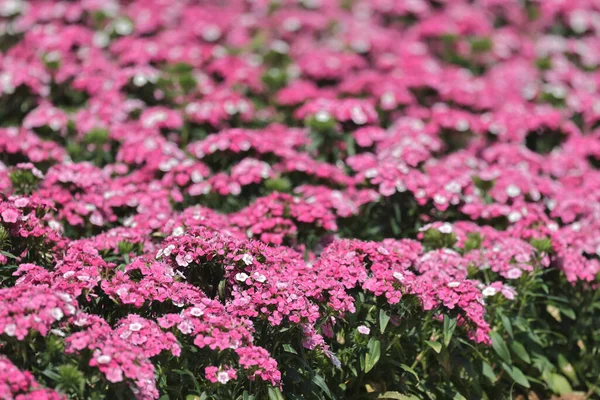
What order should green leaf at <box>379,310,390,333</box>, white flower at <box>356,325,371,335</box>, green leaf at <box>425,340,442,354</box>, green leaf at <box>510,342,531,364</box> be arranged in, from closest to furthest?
1. green leaf at <box>379,310,390,333</box>
2. white flower at <box>356,325,371,335</box>
3. green leaf at <box>425,340,442,354</box>
4. green leaf at <box>510,342,531,364</box>

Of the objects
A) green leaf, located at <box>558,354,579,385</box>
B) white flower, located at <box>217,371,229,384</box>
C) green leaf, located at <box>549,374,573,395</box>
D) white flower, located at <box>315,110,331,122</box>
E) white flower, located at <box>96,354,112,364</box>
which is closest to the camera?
white flower, located at <box>96,354,112,364</box>

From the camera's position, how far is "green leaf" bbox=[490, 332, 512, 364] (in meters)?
4.59

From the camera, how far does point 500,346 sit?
4.61 metres

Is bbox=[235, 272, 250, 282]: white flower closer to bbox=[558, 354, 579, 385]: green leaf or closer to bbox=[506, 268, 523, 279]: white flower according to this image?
bbox=[506, 268, 523, 279]: white flower

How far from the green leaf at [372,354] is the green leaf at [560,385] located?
5.07 feet

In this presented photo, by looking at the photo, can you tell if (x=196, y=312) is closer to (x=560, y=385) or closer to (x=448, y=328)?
(x=448, y=328)

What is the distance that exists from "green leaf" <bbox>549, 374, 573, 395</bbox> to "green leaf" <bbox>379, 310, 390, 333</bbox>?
63.0 inches

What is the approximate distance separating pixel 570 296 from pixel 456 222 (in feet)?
2.96

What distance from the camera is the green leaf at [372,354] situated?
407 cm

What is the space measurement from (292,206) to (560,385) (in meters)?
2.11

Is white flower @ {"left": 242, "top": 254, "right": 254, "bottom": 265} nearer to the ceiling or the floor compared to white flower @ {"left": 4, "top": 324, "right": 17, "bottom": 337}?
nearer to the floor

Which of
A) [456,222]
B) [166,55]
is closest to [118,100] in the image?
[166,55]

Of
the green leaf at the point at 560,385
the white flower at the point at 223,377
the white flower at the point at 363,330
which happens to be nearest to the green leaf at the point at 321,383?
the white flower at the point at 363,330

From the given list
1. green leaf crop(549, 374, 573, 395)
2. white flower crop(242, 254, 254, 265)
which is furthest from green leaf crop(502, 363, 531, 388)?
white flower crop(242, 254, 254, 265)
